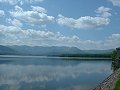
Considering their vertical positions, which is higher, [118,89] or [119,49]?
[119,49]

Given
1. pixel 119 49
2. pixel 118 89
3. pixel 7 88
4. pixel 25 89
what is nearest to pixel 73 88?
pixel 25 89

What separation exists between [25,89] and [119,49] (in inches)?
1657

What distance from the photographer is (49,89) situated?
5134 cm

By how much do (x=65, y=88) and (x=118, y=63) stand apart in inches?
1538

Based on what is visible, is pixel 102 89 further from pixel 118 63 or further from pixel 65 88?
pixel 118 63

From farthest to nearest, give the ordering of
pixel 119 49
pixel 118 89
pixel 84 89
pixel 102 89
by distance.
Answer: pixel 119 49 → pixel 84 89 → pixel 102 89 → pixel 118 89

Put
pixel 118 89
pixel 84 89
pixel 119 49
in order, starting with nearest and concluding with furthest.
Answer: pixel 118 89 < pixel 84 89 < pixel 119 49

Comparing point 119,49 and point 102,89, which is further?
point 119,49

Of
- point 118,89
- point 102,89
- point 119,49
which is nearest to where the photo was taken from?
point 118,89

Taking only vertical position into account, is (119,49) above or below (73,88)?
above

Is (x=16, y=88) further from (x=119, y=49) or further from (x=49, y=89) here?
(x=119, y=49)

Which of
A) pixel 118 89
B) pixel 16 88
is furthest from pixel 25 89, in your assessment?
pixel 118 89

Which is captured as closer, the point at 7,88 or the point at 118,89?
the point at 118,89

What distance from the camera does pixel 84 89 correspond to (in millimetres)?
51156
